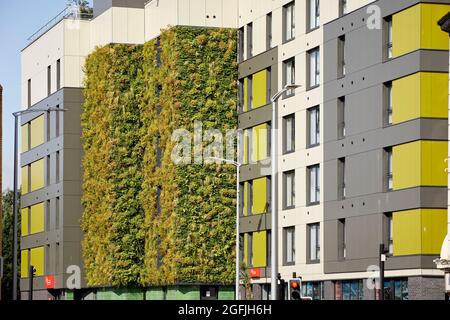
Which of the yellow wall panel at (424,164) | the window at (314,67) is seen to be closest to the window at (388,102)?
the yellow wall panel at (424,164)

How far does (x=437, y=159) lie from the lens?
56.3 metres

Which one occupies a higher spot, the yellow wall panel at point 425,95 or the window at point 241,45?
the window at point 241,45

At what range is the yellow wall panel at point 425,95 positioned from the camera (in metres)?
55.9

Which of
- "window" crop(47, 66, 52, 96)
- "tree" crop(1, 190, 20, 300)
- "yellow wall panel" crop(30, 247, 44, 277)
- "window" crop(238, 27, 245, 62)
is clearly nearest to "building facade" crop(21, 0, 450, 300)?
"window" crop(238, 27, 245, 62)

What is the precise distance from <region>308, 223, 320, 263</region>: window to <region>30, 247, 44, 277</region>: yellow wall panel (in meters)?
36.4

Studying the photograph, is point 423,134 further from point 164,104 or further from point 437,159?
point 164,104

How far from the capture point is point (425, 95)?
56.0m

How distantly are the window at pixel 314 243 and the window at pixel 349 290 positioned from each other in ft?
9.24

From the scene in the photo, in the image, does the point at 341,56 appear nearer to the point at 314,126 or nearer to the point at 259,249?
the point at 314,126

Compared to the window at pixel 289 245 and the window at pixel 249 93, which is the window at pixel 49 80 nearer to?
the window at pixel 249 93

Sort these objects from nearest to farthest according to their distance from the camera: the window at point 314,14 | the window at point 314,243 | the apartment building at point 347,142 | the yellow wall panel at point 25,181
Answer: the apartment building at point 347,142, the window at point 314,243, the window at point 314,14, the yellow wall panel at point 25,181

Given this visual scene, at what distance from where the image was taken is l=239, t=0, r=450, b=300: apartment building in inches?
2212

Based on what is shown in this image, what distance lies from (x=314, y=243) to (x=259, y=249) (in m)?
8.26

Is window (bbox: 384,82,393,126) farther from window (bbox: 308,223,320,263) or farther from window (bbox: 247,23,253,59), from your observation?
window (bbox: 247,23,253,59)
